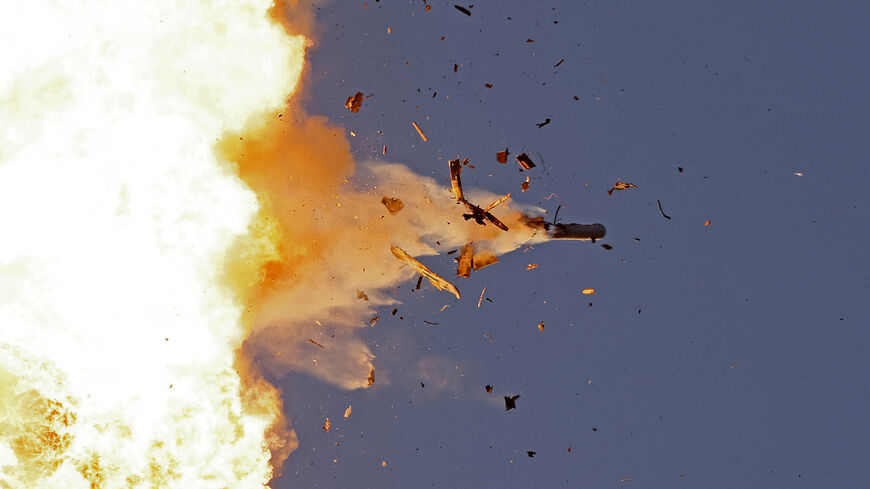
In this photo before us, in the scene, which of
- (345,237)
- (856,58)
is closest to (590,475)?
(345,237)

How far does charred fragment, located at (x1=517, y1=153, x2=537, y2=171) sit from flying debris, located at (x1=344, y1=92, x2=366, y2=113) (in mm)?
1318

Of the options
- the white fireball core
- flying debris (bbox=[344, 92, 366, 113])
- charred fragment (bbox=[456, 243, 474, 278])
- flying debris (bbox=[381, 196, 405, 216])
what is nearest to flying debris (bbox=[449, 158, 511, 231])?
charred fragment (bbox=[456, 243, 474, 278])

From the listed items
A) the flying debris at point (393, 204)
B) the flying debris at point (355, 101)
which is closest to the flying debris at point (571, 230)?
the flying debris at point (393, 204)

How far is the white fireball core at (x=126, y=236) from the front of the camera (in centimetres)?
336

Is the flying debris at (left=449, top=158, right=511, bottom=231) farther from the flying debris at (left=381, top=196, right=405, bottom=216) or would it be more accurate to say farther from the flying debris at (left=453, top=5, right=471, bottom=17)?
the flying debris at (left=453, top=5, right=471, bottom=17)

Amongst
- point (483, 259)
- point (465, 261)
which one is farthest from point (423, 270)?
point (483, 259)

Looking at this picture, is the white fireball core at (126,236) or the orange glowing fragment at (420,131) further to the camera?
the orange glowing fragment at (420,131)

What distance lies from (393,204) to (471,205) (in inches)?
→ 24.5

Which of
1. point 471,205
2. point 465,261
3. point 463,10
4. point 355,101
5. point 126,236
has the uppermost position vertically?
point 463,10

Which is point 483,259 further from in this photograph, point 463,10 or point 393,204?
point 463,10

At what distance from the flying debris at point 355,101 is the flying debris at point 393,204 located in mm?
747

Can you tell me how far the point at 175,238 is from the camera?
3.44 m

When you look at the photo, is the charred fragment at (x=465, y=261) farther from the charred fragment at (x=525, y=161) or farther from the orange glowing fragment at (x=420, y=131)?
the orange glowing fragment at (x=420, y=131)

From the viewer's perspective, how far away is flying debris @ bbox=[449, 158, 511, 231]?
11.3 ft
